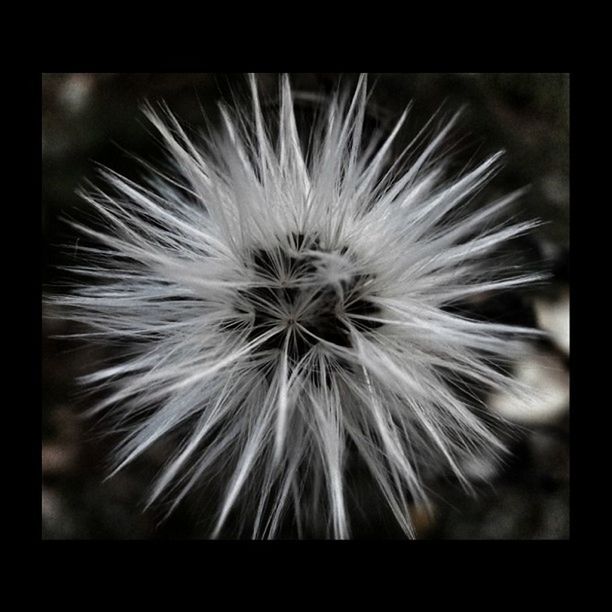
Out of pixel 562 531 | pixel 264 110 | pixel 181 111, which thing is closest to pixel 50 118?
pixel 181 111

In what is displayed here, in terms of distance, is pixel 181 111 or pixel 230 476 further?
pixel 181 111

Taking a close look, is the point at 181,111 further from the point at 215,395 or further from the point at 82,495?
the point at 82,495

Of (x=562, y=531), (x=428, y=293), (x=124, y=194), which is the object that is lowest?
(x=562, y=531)

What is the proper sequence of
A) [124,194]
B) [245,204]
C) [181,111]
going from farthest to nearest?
[181,111]
[124,194]
[245,204]

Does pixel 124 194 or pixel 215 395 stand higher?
pixel 124 194

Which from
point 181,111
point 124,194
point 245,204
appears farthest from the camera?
point 181,111
